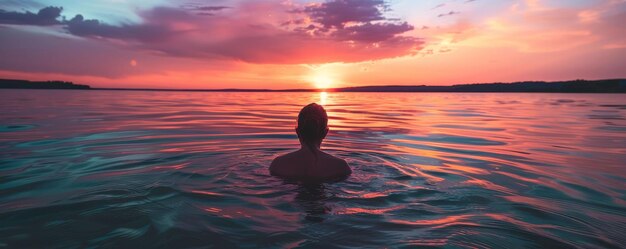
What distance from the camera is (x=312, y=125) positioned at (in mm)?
5180

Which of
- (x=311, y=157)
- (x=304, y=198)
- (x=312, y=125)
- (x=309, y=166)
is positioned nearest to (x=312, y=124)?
(x=312, y=125)

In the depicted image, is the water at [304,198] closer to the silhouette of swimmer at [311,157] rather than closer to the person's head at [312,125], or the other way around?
the silhouette of swimmer at [311,157]

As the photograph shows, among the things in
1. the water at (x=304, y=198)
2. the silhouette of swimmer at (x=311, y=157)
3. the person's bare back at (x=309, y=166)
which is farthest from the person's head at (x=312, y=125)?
the water at (x=304, y=198)

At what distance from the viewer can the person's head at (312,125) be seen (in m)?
5.19

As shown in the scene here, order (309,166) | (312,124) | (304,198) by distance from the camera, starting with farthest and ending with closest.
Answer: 1. (309,166)
2. (312,124)
3. (304,198)

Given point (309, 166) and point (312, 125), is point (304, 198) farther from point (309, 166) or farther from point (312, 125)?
point (312, 125)

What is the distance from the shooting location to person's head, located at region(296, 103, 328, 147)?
17.0 ft

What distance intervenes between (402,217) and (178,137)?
8961 mm

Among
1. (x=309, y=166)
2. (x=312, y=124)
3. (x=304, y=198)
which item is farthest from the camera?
(x=309, y=166)

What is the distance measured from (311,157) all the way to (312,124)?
0.56 meters

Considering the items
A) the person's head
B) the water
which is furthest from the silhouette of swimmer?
the water

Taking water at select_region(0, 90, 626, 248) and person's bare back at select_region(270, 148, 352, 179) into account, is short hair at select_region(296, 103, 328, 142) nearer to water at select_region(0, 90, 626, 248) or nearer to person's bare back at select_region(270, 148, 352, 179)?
person's bare back at select_region(270, 148, 352, 179)

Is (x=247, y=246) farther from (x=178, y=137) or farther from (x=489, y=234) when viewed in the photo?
(x=178, y=137)

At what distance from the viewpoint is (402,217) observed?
154 inches
